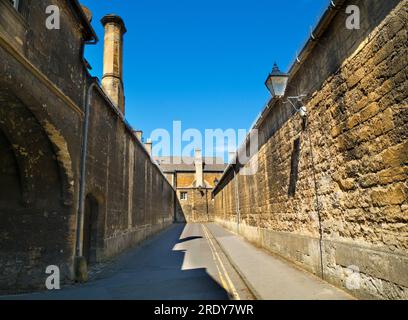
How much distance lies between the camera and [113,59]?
12.9 m

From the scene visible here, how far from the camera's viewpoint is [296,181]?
782cm

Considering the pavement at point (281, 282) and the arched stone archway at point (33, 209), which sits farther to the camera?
the arched stone archway at point (33, 209)

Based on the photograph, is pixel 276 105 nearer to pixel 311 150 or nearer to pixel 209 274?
pixel 311 150

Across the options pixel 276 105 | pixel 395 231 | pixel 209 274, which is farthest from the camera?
pixel 276 105

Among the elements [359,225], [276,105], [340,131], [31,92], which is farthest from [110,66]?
[359,225]

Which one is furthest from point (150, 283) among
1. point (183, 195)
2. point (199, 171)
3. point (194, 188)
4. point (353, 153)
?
point (199, 171)

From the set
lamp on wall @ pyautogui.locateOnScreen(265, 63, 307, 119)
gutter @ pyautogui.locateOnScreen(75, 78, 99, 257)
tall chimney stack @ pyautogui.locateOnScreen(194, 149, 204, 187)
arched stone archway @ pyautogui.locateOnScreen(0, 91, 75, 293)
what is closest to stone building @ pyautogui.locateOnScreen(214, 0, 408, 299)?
lamp on wall @ pyautogui.locateOnScreen(265, 63, 307, 119)

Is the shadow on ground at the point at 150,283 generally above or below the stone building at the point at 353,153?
below

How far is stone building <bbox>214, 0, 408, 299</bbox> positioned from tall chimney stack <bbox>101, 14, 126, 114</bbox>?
754cm

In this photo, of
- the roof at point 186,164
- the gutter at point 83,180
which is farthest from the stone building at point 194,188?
the gutter at point 83,180

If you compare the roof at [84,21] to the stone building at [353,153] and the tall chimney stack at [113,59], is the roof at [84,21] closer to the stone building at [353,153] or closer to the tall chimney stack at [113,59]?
the tall chimney stack at [113,59]

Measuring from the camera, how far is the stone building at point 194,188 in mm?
44594

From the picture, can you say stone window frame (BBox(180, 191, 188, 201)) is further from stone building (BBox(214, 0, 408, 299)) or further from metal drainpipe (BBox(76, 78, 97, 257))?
metal drainpipe (BBox(76, 78, 97, 257))

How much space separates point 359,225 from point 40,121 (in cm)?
592
